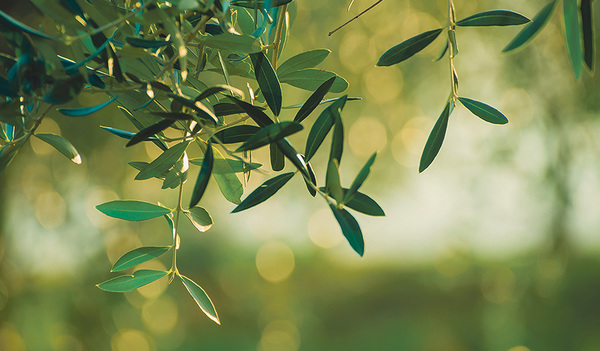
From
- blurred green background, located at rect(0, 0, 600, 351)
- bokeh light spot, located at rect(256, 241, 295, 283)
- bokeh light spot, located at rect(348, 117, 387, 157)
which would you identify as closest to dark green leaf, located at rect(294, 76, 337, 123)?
blurred green background, located at rect(0, 0, 600, 351)

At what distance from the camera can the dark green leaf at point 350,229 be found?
0.67ft

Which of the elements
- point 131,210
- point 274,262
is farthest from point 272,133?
point 274,262

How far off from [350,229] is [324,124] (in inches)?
2.0

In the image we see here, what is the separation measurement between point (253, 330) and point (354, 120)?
1196mm

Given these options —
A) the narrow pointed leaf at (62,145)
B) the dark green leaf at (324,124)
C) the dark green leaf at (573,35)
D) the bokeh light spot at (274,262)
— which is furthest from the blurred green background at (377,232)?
the dark green leaf at (573,35)

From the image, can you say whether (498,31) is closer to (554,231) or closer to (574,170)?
(574,170)

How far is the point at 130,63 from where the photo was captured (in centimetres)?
23

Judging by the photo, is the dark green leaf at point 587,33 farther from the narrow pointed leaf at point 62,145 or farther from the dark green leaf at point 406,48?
the narrow pointed leaf at point 62,145

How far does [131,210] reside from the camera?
296 mm

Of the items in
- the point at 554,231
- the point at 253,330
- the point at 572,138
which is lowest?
the point at 253,330

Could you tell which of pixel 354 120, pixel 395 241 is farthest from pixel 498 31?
pixel 395 241

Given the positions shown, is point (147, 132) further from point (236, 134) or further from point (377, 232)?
point (377, 232)

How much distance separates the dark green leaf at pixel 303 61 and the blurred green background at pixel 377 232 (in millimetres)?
1634

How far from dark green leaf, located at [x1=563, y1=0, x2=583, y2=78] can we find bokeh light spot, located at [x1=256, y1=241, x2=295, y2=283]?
257 cm
